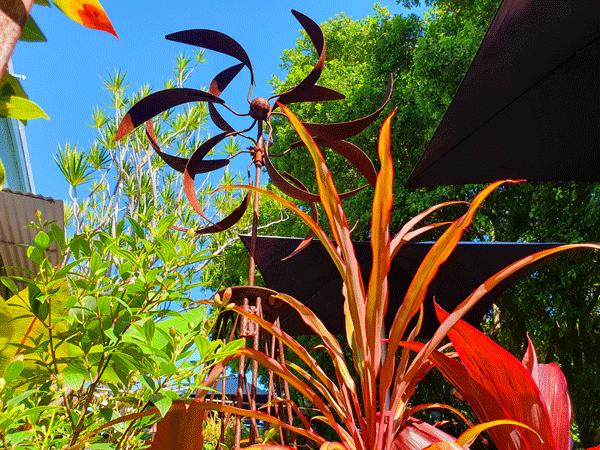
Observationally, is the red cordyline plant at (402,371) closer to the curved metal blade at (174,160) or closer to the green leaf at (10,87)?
the green leaf at (10,87)

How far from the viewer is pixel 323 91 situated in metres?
1.15

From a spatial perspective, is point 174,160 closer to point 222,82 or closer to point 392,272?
point 222,82

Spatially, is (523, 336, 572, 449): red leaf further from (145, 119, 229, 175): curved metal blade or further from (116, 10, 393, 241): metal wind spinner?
(145, 119, 229, 175): curved metal blade

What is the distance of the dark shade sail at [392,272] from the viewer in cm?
214

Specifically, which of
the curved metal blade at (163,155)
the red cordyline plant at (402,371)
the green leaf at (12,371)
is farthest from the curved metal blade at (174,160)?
the green leaf at (12,371)

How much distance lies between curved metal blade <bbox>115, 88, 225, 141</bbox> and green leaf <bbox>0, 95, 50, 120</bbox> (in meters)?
0.66

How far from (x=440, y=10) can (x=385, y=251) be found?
8056 mm

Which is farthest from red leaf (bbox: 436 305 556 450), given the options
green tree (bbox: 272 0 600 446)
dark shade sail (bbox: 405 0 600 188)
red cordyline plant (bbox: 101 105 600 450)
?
green tree (bbox: 272 0 600 446)

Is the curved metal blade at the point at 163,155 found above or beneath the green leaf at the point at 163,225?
above

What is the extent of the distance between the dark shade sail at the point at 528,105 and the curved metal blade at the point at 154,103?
3.18 feet

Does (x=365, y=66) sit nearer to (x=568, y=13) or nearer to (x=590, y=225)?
(x=590, y=225)

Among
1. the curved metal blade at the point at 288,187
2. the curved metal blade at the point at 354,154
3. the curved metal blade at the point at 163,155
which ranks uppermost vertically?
the curved metal blade at the point at 163,155

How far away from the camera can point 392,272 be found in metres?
2.43

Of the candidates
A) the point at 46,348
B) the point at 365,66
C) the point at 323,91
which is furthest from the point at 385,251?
the point at 365,66
